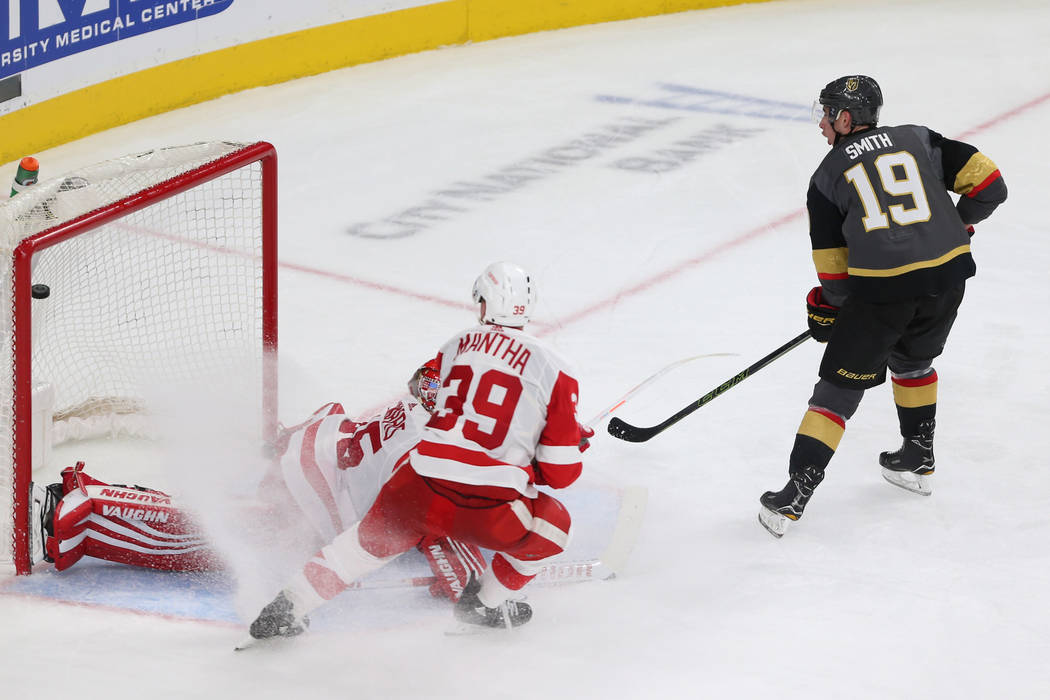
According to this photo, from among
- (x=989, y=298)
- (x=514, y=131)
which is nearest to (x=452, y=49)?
(x=514, y=131)

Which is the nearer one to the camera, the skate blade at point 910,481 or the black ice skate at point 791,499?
the black ice skate at point 791,499

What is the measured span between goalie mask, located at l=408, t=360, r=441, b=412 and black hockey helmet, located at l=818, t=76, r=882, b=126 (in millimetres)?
1052

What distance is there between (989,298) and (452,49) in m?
3.77

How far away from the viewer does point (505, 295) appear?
8.72 feet

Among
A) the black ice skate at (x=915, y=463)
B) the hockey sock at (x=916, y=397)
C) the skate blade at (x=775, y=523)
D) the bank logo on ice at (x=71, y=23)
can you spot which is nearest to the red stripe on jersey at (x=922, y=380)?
the hockey sock at (x=916, y=397)

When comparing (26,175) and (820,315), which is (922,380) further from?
(26,175)

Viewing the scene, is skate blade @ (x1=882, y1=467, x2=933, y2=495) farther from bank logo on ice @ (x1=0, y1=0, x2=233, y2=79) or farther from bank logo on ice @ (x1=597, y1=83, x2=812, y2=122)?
bank logo on ice @ (x1=0, y1=0, x2=233, y2=79)

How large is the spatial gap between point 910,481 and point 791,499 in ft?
1.35

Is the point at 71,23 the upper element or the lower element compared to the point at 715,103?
upper

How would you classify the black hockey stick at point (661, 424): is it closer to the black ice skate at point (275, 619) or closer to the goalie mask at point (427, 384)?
the goalie mask at point (427, 384)

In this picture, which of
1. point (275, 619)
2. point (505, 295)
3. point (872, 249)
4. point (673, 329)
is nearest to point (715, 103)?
point (673, 329)

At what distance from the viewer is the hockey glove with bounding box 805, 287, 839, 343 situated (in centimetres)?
326

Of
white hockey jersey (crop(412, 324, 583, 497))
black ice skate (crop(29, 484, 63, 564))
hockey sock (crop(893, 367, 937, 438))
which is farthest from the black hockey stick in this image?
black ice skate (crop(29, 484, 63, 564))

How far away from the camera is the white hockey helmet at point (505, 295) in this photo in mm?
2662
